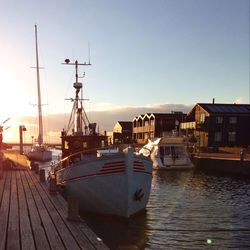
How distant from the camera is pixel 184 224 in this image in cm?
1744

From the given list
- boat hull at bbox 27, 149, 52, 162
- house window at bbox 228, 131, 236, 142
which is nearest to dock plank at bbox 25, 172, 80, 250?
boat hull at bbox 27, 149, 52, 162

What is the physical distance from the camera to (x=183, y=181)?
119ft

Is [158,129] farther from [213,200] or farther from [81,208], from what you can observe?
[81,208]

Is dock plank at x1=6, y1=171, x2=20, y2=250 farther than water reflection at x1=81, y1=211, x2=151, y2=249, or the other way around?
water reflection at x1=81, y1=211, x2=151, y2=249

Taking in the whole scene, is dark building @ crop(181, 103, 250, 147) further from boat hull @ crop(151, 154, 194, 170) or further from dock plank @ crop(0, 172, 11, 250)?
dock plank @ crop(0, 172, 11, 250)

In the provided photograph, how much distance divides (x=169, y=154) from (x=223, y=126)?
2124 centimetres

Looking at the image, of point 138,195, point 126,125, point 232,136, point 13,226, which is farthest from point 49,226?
point 126,125

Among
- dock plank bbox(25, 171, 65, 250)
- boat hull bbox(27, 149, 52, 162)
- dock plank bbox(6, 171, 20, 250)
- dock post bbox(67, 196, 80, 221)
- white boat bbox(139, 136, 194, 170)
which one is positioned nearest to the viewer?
dock plank bbox(6, 171, 20, 250)

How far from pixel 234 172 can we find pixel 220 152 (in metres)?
15.9

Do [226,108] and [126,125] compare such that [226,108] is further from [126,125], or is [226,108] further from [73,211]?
[73,211]

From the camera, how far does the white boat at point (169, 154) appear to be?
48562 mm

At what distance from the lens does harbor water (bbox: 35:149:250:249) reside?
14570 mm

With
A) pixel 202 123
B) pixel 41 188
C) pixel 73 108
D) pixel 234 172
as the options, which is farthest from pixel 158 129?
pixel 41 188

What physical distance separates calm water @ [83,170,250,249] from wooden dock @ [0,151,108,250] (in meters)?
1.83
